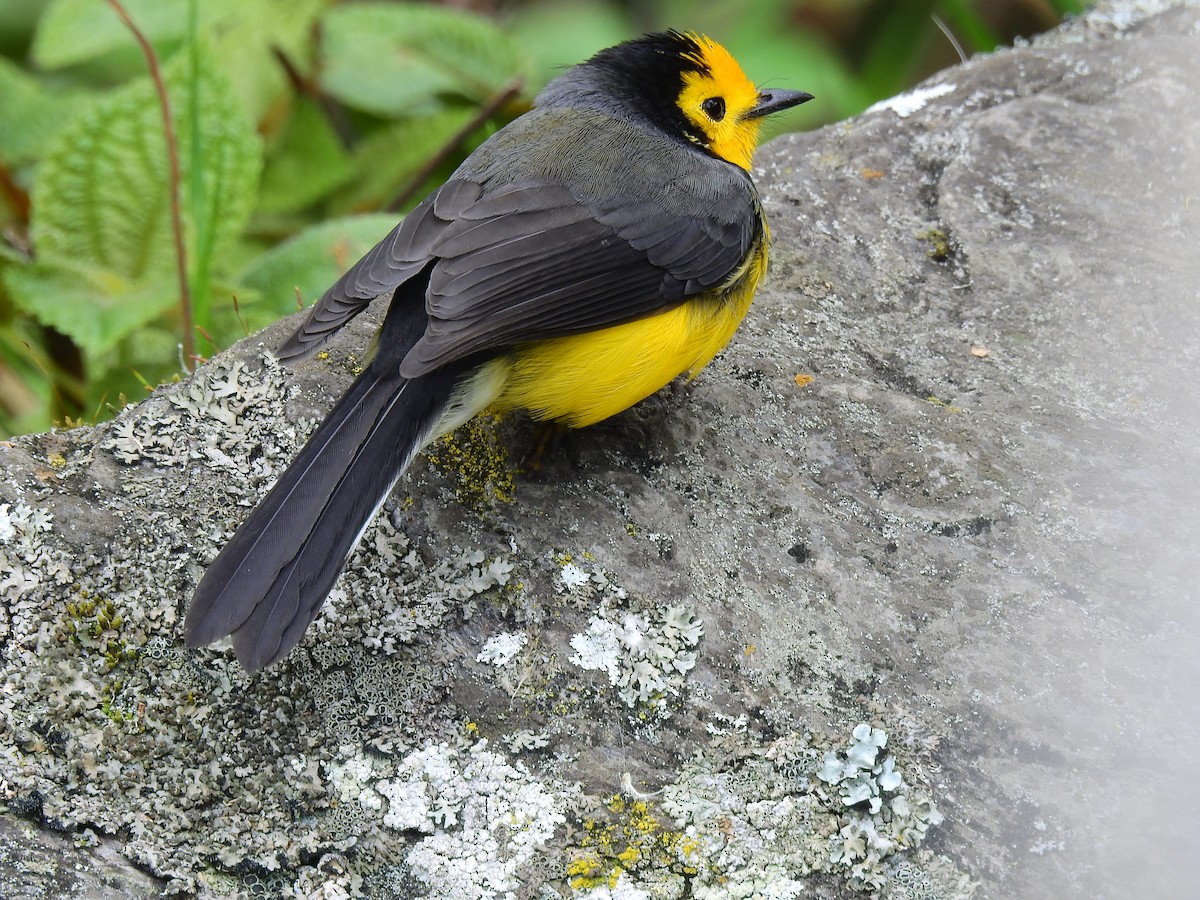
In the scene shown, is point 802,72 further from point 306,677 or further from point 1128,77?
point 306,677

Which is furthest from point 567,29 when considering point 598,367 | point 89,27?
point 598,367

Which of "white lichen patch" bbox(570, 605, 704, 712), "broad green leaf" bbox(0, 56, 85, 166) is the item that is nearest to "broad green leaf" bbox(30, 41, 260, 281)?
"broad green leaf" bbox(0, 56, 85, 166)

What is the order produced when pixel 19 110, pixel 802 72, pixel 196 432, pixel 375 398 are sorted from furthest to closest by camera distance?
pixel 802 72
pixel 19 110
pixel 196 432
pixel 375 398

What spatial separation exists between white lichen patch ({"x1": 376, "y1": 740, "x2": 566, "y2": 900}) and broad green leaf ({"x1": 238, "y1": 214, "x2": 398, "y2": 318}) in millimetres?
2105

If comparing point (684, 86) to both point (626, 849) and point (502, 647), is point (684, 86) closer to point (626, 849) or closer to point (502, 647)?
point (502, 647)

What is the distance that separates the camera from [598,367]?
2930mm

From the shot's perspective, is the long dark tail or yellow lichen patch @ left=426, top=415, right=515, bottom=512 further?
yellow lichen patch @ left=426, top=415, right=515, bottom=512

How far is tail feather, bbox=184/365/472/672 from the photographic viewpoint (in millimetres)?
2316

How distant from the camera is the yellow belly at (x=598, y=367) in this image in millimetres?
2934

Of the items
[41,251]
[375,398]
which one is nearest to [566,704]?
[375,398]

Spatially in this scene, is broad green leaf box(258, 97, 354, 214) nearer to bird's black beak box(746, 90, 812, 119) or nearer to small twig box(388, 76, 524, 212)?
small twig box(388, 76, 524, 212)

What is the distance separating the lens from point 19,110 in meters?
5.04

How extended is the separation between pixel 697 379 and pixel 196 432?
1355 mm

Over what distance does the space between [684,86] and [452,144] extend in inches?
57.0
